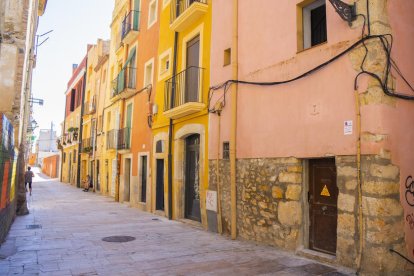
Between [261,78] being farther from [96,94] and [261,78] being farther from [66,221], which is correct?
[96,94]

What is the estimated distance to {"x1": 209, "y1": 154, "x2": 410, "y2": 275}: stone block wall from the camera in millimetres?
5172

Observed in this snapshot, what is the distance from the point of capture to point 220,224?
877cm

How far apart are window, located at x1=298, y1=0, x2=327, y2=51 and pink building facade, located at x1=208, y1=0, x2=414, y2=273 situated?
0.07 ft

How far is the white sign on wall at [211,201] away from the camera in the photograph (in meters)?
8.99

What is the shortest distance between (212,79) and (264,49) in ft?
7.27

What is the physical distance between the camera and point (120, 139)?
17.2m

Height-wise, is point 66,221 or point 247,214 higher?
point 247,214

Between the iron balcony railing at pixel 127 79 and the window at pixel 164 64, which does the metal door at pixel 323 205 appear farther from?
the iron balcony railing at pixel 127 79

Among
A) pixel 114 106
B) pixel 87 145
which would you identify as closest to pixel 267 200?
pixel 114 106

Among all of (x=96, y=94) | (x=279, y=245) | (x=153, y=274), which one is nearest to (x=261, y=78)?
→ (x=279, y=245)

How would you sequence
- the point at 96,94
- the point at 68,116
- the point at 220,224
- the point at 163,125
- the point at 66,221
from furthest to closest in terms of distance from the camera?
the point at 68,116, the point at 96,94, the point at 163,125, the point at 66,221, the point at 220,224

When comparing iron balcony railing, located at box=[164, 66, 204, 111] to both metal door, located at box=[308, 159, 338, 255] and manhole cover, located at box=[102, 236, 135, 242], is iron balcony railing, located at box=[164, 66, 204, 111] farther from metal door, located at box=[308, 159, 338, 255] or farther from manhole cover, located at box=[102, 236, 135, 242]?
metal door, located at box=[308, 159, 338, 255]

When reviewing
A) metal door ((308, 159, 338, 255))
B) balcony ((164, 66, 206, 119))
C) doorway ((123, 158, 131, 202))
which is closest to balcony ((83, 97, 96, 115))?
doorway ((123, 158, 131, 202))

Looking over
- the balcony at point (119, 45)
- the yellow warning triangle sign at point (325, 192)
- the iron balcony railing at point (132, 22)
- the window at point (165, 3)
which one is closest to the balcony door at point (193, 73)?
the window at point (165, 3)
